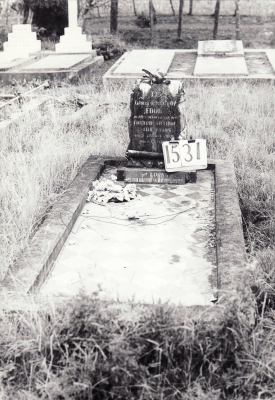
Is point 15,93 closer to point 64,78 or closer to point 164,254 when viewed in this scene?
point 64,78

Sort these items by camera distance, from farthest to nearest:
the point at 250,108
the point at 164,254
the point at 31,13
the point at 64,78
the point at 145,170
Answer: the point at 31,13, the point at 64,78, the point at 250,108, the point at 145,170, the point at 164,254

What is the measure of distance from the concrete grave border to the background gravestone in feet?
2.07

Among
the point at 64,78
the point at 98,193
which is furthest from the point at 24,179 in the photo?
the point at 64,78

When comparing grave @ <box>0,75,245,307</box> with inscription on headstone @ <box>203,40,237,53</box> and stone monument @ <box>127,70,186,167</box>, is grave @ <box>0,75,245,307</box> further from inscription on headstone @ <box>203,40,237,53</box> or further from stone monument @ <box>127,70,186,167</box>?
inscription on headstone @ <box>203,40,237,53</box>

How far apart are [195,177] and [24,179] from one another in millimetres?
1780

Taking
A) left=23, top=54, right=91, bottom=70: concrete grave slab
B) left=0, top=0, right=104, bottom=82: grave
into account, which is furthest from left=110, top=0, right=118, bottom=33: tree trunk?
left=23, top=54, right=91, bottom=70: concrete grave slab

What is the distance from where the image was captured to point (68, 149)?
5953 mm

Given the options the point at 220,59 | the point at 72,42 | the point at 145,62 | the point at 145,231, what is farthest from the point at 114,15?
the point at 145,231

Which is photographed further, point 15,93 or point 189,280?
point 15,93

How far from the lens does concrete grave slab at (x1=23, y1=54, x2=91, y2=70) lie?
1153 centimetres

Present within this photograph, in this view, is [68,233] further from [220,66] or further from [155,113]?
[220,66]

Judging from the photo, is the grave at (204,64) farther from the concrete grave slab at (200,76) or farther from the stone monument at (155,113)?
the stone monument at (155,113)

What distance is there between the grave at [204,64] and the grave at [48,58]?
105cm

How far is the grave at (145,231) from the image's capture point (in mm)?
3172
